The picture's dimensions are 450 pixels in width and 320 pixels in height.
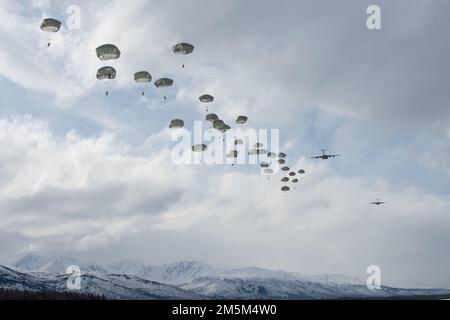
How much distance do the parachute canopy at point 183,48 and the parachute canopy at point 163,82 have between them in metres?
9.65

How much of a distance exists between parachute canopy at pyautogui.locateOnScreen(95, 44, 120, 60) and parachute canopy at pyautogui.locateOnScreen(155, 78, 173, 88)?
17232 mm

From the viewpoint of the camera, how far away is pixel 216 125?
145 metres

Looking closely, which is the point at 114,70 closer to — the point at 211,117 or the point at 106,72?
the point at 106,72

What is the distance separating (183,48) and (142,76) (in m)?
13.0

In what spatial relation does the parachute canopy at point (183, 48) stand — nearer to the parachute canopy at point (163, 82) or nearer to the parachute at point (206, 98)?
the parachute canopy at point (163, 82)

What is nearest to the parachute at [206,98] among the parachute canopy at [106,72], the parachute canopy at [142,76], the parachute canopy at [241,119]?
the parachute canopy at [241,119]

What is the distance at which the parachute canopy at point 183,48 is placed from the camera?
130 meters

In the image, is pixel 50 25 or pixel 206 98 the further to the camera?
pixel 206 98

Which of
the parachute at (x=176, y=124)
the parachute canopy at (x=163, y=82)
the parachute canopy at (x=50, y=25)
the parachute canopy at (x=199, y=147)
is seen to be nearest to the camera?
the parachute canopy at (x=50, y=25)

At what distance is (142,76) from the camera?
13100 centimetres

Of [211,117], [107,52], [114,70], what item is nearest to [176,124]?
[211,117]
